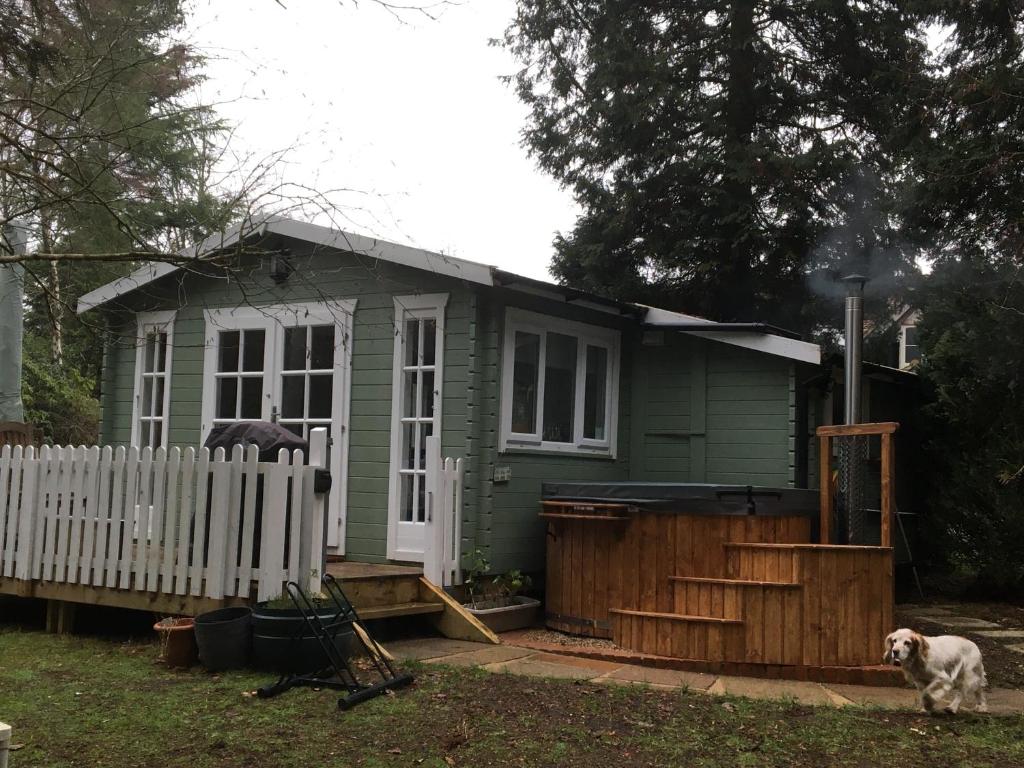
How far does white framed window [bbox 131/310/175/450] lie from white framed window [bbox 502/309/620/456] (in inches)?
154

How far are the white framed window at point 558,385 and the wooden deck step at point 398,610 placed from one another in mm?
1553

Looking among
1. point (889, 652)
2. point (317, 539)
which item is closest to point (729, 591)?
point (889, 652)

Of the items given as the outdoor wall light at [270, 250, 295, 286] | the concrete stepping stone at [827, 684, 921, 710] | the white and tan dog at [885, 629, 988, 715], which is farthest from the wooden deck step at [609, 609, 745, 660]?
the outdoor wall light at [270, 250, 295, 286]

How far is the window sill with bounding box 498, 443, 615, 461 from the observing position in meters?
8.24

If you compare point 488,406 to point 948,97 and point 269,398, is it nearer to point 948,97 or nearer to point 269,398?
point 269,398

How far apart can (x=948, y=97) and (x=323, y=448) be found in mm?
7779

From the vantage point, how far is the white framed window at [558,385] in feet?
27.4

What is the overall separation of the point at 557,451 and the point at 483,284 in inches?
71.5

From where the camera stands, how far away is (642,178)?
53.1 ft

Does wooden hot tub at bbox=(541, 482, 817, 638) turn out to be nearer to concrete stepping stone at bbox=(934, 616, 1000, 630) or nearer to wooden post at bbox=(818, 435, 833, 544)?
wooden post at bbox=(818, 435, 833, 544)

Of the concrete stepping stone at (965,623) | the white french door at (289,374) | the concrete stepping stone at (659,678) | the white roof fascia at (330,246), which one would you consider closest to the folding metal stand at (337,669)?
the concrete stepping stone at (659,678)

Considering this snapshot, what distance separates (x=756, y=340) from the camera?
8.74 meters

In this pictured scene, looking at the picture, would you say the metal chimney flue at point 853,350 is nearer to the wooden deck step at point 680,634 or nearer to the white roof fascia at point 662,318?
the white roof fascia at point 662,318

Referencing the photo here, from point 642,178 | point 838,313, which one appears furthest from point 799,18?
point 838,313
